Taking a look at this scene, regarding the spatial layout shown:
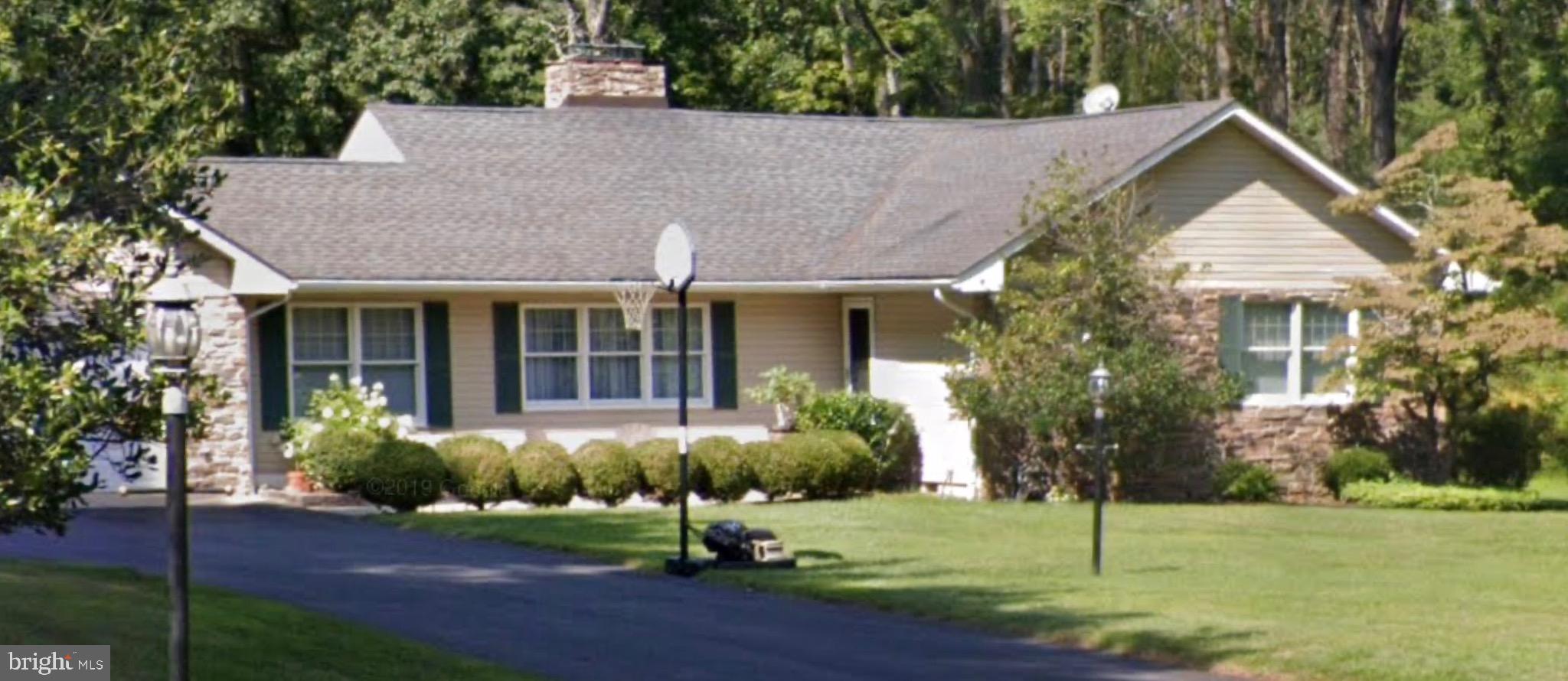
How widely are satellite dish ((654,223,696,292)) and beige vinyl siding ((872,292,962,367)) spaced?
31.2 ft

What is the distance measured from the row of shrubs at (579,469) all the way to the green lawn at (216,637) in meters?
10.0

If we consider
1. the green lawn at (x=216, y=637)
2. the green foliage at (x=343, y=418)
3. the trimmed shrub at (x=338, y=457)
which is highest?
the green foliage at (x=343, y=418)

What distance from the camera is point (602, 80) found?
33875mm

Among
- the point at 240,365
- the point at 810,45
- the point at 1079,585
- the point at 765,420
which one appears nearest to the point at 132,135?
the point at 1079,585

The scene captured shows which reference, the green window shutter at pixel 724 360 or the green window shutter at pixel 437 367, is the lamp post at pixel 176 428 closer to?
the green window shutter at pixel 437 367

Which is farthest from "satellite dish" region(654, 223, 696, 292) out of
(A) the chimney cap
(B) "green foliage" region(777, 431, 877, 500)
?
(A) the chimney cap

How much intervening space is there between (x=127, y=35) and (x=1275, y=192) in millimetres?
19498

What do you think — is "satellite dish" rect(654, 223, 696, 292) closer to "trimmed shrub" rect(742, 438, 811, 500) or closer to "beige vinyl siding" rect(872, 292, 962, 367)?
"trimmed shrub" rect(742, 438, 811, 500)

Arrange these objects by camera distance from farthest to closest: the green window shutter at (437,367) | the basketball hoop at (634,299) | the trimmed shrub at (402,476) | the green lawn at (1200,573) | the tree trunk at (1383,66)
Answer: the tree trunk at (1383,66)
the basketball hoop at (634,299)
the green window shutter at (437,367)
the trimmed shrub at (402,476)
the green lawn at (1200,573)

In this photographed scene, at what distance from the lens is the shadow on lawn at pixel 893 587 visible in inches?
585

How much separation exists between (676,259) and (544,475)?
24.8 feet

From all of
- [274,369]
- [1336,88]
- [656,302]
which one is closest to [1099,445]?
[656,302]

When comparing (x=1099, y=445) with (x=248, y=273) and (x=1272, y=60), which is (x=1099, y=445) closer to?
(x=248, y=273)

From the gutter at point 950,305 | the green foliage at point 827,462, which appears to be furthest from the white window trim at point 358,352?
the gutter at point 950,305
